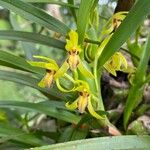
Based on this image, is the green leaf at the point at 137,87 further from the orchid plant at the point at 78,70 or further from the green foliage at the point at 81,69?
the orchid plant at the point at 78,70

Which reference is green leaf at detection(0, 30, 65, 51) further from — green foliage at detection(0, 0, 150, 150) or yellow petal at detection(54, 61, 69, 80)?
yellow petal at detection(54, 61, 69, 80)

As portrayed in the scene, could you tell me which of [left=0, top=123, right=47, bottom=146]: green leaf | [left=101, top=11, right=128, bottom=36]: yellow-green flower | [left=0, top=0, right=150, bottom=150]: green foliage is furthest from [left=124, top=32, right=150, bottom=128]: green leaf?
[left=0, top=123, right=47, bottom=146]: green leaf

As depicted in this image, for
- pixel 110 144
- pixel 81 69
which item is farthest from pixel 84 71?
pixel 110 144

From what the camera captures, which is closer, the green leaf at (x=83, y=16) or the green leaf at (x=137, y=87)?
the green leaf at (x=83, y=16)

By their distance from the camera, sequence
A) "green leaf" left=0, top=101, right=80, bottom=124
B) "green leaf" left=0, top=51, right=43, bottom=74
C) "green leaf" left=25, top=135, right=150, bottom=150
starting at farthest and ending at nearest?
"green leaf" left=0, top=101, right=80, bottom=124 < "green leaf" left=0, top=51, right=43, bottom=74 < "green leaf" left=25, top=135, right=150, bottom=150

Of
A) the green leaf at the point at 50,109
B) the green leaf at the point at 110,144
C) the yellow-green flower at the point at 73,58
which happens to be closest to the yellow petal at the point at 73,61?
the yellow-green flower at the point at 73,58

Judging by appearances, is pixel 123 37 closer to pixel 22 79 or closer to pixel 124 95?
pixel 22 79
